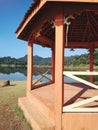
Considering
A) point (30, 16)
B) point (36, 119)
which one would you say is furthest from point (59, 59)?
point (36, 119)

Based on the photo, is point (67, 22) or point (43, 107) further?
point (43, 107)

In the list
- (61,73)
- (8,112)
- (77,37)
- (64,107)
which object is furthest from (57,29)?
(77,37)

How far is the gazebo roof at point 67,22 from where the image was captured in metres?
5.73

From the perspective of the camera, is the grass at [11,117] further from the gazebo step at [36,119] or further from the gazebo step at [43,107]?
the gazebo step at [43,107]

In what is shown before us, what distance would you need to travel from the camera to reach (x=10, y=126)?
720 cm

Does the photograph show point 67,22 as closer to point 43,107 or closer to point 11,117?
point 43,107

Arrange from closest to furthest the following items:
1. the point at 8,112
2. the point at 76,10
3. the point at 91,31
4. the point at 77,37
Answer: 1. the point at 76,10
2. the point at 8,112
3. the point at 91,31
4. the point at 77,37

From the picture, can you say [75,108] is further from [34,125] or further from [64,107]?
[34,125]

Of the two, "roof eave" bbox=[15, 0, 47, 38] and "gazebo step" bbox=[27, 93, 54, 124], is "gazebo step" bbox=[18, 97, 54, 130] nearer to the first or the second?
"gazebo step" bbox=[27, 93, 54, 124]

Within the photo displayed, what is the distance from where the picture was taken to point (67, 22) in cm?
596

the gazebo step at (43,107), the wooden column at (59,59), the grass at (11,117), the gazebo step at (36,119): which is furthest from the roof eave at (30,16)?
the grass at (11,117)

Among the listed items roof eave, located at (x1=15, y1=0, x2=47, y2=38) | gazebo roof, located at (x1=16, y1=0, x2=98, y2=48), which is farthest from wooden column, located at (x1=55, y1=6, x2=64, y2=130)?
roof eave, located at (x1=15, y1=0, x2=47, y2=38)

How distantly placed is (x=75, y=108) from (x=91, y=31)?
20.8 ft

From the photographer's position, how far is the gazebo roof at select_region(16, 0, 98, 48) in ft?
18.8
